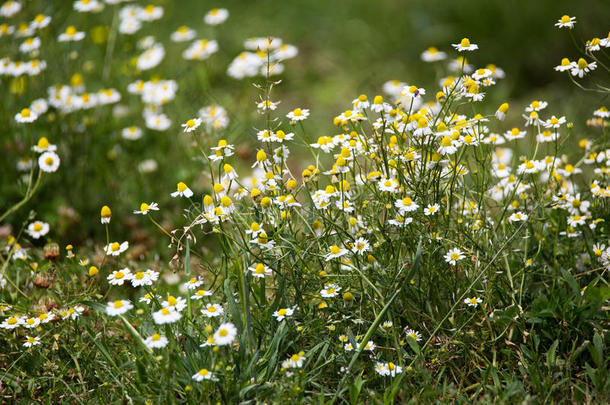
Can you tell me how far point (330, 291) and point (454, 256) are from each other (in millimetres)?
383

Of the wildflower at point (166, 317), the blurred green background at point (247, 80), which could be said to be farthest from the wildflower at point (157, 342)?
the blurred green background at point (247, 80)

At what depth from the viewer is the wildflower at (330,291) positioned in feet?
5.87

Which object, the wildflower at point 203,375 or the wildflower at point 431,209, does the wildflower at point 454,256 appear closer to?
the wildflower at point 431,209

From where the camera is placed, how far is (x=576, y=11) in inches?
171

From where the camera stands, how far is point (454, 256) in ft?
6.10

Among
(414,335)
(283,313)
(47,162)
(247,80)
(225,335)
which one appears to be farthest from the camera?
(247,80)

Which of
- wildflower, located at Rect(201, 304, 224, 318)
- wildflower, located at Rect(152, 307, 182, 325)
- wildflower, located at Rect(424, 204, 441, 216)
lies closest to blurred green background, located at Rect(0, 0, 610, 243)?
wildflower, located at Rect(424, 204, 441, 216)

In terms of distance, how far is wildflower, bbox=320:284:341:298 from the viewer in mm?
1790

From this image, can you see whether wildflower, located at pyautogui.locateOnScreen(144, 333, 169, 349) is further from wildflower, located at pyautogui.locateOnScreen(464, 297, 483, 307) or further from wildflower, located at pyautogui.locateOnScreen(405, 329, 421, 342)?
wildflower, located at pyautogui.locateOnScreen(464, 297, 483, 307)

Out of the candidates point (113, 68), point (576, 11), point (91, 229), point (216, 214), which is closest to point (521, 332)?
point (216, 214)

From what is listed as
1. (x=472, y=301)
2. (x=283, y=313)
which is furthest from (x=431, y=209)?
(x=283, y=313)

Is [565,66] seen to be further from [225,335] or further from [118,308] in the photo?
[118,308]

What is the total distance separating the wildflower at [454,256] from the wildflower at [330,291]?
34 centimetres

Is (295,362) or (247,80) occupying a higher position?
(295,362)
